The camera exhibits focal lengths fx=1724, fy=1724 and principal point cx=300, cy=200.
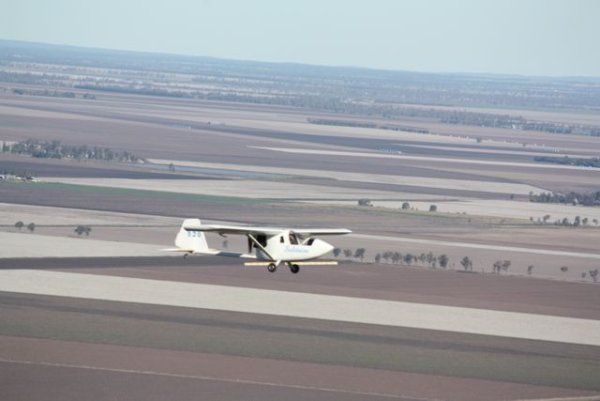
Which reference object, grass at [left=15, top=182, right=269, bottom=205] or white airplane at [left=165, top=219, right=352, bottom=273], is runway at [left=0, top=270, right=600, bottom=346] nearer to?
white airplane at [left=165, top=219, right=352, bottom=273]

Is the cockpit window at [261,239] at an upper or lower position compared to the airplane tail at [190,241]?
lower

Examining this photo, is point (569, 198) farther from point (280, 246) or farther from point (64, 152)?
point (280, 246)

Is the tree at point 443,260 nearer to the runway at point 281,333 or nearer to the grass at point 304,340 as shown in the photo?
the runway at point 281,333

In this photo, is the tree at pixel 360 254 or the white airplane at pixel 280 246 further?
the tree at pixel 360 254

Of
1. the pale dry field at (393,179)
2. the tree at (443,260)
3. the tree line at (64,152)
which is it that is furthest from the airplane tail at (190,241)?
the tree line at (64,152)

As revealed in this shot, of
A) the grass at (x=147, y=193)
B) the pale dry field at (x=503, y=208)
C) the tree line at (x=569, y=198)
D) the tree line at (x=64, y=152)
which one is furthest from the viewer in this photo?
the tree line at (x=64, y=152)

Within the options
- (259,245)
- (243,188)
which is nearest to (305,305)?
(259,245)

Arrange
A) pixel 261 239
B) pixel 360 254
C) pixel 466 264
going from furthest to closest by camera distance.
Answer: pixel 360 254 → pixel 466 264 → pixel 261 239

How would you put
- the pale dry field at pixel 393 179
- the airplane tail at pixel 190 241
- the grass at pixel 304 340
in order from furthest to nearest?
the pale dry field at pixel 393 179, the airplane tail at pixel 190 241, the grass at pixel 304 340

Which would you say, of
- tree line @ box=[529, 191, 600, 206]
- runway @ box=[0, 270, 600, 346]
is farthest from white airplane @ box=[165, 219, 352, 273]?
tree line @ box=[529, 191, 600, 206]

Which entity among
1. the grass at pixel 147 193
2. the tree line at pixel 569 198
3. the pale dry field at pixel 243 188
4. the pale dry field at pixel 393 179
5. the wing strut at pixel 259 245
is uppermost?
the pale dry field at pixel 393 179

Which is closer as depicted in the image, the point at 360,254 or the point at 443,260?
the point at 443,260
